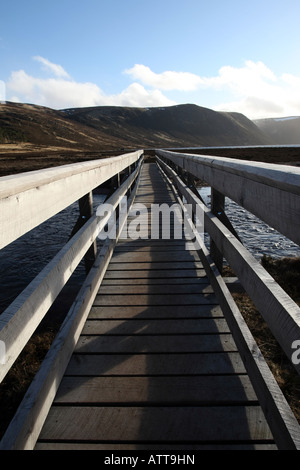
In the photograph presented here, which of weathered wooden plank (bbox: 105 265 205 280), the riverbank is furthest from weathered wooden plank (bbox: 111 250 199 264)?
the riverbank

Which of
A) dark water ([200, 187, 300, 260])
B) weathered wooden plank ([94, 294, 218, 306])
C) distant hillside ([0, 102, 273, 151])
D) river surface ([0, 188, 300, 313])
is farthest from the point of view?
distant hillside ([0, 102, 273, 151])

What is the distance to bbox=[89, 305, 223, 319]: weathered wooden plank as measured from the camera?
2.57 m

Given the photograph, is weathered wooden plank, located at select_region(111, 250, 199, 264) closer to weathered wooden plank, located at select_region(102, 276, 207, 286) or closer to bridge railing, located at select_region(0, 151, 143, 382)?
weathered wooden plank, located at select_region(102, 276, 207, 286)

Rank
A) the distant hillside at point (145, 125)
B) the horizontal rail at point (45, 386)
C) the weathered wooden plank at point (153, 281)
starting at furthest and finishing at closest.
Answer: the distant hillside at point (145, 125), the weathered wooden plank at point (153, 281), the horizontal rail at point (45, 386)

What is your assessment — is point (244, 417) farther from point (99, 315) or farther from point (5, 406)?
point (5, 406)

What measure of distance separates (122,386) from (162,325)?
2.28 ft

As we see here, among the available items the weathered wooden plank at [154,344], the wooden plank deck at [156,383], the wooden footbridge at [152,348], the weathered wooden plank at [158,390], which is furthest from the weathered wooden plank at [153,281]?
the weathered wooden plank at [158,390]

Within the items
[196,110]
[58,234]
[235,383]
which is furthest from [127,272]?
[196,110]

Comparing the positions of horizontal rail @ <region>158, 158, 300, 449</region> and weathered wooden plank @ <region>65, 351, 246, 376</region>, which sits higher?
horizontal rail @ <region>158, 158, 300, 449</region>

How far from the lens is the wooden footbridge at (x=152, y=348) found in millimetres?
1194

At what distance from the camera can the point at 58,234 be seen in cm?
970

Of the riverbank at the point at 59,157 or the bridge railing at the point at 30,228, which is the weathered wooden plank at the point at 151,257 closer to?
the bridge railing at the point at 30,228

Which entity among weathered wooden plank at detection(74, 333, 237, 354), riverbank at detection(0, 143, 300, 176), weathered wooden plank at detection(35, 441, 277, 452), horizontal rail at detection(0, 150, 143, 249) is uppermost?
riverbank at detection(0, 143, 300, 176)

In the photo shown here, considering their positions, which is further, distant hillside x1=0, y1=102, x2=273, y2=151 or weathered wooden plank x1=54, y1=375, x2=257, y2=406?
distant hillside x1=0, y1=102, x2=273, y2=151
